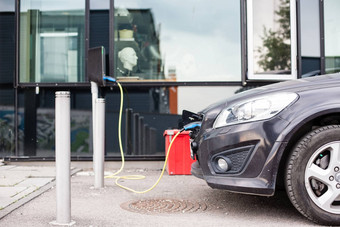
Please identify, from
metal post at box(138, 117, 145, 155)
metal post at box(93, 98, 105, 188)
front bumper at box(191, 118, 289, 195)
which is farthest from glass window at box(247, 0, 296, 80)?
front bumper at box(191, 118, 289, 195)

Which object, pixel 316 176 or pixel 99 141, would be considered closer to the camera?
pixel 316 176

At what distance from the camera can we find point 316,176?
3303 mm

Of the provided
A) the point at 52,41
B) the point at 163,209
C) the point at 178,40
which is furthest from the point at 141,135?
the point at 163,209

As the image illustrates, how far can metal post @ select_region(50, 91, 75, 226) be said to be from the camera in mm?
3254

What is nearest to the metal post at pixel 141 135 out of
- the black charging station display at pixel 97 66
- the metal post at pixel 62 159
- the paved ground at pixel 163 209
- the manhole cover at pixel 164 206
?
the paved ground at pixel 163 209

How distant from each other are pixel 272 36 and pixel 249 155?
3.80m

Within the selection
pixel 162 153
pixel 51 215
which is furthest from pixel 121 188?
pixel 162 153

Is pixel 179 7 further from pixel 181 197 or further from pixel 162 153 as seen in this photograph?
pixel 181 197

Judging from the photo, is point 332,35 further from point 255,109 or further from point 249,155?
point 249,155

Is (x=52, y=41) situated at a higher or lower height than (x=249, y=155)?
higher

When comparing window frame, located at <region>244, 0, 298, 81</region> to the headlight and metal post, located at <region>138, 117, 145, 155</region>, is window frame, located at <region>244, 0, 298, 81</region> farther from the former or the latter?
the headlight

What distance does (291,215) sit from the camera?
365 centimetres

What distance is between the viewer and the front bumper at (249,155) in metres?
3.35

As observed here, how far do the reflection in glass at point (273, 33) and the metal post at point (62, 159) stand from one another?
4.07 meters
